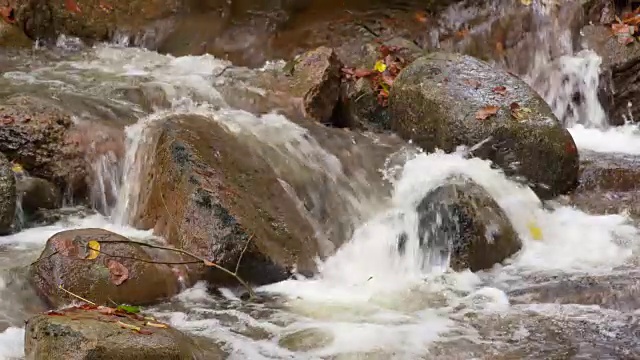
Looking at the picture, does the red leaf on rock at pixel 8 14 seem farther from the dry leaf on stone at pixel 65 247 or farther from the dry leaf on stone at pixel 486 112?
the dry leaf on stone at pixel 486 112

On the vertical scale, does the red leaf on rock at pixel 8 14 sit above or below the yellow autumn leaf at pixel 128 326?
above

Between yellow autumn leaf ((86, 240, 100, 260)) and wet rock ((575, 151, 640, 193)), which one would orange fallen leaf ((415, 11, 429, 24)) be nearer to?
wet rock ((575, 151, 640, 193))

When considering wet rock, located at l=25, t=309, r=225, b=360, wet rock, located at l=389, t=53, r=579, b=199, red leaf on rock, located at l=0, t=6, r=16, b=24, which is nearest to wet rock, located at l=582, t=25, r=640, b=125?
wet rock, located at l=389, t=53, r=579, b=199

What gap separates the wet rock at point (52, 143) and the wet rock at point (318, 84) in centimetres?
204

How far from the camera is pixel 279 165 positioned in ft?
19.5

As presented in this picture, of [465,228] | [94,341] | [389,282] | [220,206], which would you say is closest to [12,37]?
[220,206]

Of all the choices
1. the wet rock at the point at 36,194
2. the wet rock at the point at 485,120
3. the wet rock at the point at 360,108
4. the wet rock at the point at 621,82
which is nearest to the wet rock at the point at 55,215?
the wet rock at the point at 36,194

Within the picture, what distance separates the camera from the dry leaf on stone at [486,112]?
6527mm

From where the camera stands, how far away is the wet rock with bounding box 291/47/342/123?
299 inches

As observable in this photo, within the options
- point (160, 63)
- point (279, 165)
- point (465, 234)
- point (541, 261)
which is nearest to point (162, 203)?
point (279, 165)

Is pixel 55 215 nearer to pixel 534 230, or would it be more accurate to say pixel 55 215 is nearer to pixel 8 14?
pixel 534 230

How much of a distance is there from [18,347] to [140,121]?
3344mm

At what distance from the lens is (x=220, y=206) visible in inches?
→ 193

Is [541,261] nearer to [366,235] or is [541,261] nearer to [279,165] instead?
[366,235]
